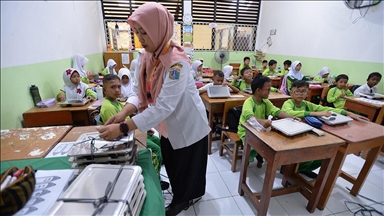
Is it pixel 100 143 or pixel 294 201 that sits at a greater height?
pixel 100 143

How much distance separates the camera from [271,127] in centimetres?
140

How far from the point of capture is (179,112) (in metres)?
1.07

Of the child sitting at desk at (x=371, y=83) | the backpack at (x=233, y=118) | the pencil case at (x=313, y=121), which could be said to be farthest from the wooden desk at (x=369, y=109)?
the backpack at (x=233, y=118)

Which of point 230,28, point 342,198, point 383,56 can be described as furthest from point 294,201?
point 230,28

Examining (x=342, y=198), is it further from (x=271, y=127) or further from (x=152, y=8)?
(x=152, y=8)

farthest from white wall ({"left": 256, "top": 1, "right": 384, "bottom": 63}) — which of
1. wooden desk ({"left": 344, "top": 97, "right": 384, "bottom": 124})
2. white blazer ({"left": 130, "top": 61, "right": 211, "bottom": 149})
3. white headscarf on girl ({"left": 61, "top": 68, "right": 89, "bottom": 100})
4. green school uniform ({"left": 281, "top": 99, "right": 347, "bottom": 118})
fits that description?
white headscarf on girl ({"left": 61, "top": 68, "right": 89, "bottom": 100})

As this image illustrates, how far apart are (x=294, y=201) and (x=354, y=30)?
12.8 ft

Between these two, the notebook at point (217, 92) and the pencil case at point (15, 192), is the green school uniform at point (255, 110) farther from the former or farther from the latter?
the pencil case at point (15, 192)

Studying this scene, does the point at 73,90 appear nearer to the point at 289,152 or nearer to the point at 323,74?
the point at 289,152

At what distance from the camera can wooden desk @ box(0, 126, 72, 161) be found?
0.64 m

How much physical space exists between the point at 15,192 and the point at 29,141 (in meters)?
0.54

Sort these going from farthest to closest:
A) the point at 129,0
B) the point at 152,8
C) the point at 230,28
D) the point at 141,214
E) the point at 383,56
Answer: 1. the point at 230,28
2. the point at 129,0
3. the point at 383,56
4. the point at 152,8
5. the point at 141,214

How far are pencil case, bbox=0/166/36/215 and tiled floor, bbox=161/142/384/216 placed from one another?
1230 mm

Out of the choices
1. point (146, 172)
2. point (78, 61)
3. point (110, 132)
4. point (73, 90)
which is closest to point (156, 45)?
point (110, 132)
